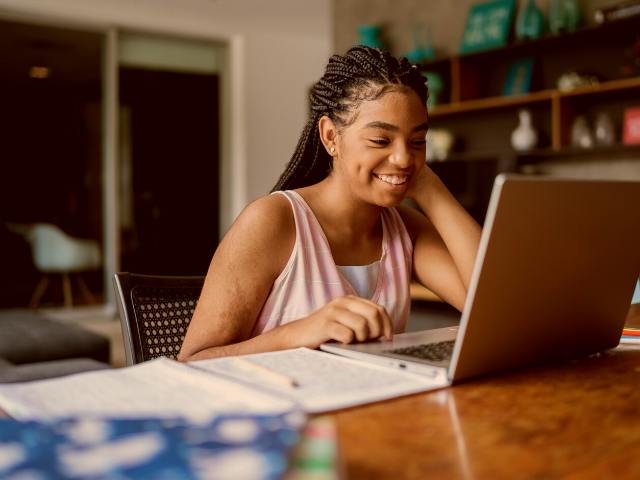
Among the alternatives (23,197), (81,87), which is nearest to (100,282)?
(23,197)

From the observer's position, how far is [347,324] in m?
→ 0.99

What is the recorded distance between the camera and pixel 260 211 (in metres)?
1.34

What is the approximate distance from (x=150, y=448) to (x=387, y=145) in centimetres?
102

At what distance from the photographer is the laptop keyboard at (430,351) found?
90 centimetres

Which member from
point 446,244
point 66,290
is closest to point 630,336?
point 446,244

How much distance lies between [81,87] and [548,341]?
6008 mm

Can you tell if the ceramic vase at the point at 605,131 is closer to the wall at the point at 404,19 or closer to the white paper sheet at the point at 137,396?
the wall at the point at 404,19

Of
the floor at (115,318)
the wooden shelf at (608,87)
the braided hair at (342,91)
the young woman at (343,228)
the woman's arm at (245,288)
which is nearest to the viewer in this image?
the woman's arm at (245,288)

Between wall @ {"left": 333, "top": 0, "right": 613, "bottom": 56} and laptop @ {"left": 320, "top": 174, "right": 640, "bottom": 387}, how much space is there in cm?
367

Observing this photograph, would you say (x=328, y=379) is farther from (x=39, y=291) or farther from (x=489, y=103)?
(x=39, y=291)

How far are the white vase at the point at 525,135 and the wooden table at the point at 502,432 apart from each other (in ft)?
11.5

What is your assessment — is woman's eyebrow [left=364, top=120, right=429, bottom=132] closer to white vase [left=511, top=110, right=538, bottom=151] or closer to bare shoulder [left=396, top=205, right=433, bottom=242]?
bare shoulder [left=396, top=205, right=433, bottom=242]

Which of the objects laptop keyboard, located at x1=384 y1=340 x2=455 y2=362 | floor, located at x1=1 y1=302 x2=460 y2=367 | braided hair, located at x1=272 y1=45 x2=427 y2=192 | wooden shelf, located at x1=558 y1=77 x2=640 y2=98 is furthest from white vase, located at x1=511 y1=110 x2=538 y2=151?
laptop keyboard, located at x1=384 y1=340 x2=455 y2=362

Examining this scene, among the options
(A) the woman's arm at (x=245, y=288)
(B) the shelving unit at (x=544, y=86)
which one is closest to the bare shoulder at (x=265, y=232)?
(A) the woman's arm at (x=245, y=288)
